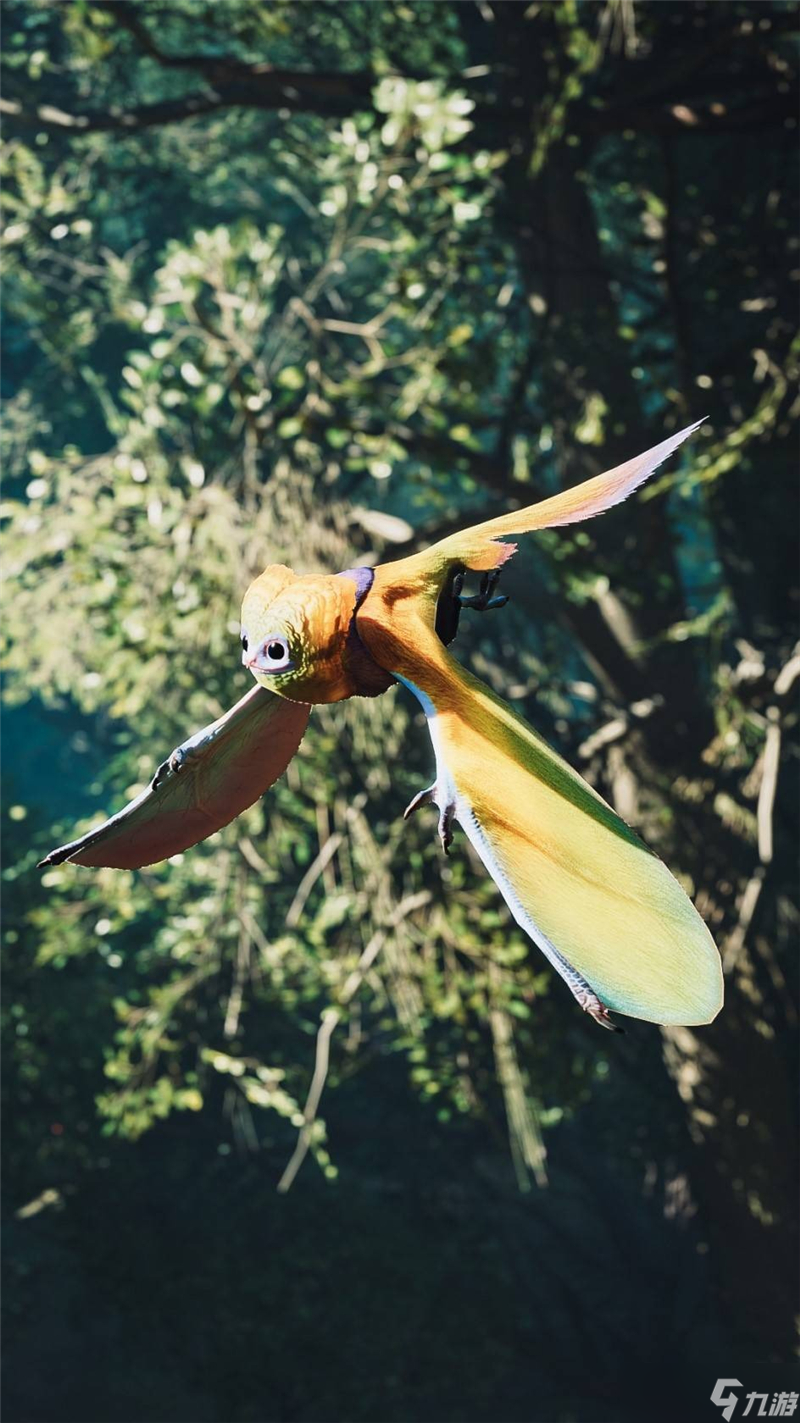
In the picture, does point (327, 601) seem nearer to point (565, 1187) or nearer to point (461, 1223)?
point (461, 1223)

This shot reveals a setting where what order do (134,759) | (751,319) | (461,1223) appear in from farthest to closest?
1. (461,1223)
2. (134,759)
3. (751,319)

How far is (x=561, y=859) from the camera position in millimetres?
830

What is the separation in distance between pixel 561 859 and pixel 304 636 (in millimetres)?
224

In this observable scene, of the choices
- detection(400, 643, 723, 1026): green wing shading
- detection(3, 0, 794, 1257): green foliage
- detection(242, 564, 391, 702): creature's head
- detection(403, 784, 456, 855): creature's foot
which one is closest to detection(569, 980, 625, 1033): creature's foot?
detection(400, 643, 723, 1026): green wing shading

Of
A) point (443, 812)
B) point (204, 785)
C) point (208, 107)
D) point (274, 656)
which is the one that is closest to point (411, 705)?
point (208, 107)

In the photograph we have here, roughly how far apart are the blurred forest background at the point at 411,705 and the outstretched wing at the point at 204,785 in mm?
3670

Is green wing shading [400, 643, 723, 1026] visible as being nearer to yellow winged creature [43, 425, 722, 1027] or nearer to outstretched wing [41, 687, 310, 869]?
yellow winged creature [43, 425, 722, 1027]

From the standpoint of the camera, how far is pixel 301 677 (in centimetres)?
93

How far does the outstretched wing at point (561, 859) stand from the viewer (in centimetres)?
79

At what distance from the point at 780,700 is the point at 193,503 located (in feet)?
7.07

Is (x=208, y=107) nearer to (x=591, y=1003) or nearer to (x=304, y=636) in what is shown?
(x=304, y=636)

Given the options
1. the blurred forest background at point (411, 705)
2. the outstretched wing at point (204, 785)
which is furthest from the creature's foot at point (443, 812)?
the blurred forest background at point (411, 705)

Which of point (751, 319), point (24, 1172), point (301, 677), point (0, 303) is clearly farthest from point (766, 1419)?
point (0, 303)

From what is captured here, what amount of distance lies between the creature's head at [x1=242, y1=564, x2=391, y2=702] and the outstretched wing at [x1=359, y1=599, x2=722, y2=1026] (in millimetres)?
34
